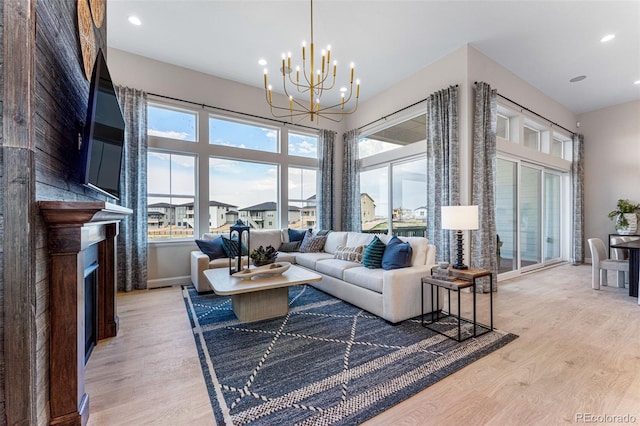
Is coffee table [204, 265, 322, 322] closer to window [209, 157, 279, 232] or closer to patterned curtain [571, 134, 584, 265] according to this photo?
window [209, 157, 279, 232]

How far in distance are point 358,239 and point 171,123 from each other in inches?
146

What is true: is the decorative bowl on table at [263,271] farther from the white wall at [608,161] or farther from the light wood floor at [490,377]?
the white wall at [608,161]

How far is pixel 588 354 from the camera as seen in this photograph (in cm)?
218

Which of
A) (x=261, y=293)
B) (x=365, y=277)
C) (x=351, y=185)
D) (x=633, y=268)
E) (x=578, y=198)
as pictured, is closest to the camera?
(x=261, y=293)

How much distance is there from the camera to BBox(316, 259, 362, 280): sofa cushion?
11.6 feet

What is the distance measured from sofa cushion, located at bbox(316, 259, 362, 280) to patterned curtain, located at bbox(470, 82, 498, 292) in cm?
185

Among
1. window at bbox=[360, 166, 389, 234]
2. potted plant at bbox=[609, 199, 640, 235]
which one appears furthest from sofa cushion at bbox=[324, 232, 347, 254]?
potted plant at bbox=[609, 199, 640, 235]

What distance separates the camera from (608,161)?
234 inches

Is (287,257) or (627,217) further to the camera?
(627,217)

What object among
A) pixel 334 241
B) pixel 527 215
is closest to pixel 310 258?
pixel 334 241

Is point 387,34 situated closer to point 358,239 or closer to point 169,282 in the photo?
point 358,239

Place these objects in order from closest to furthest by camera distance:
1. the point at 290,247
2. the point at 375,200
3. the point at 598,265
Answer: the point at 598,265
the point at 290,247
the point at 375,200

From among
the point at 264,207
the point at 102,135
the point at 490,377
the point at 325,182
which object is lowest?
the point at 490,377

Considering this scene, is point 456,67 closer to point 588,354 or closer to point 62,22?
point 588,354
